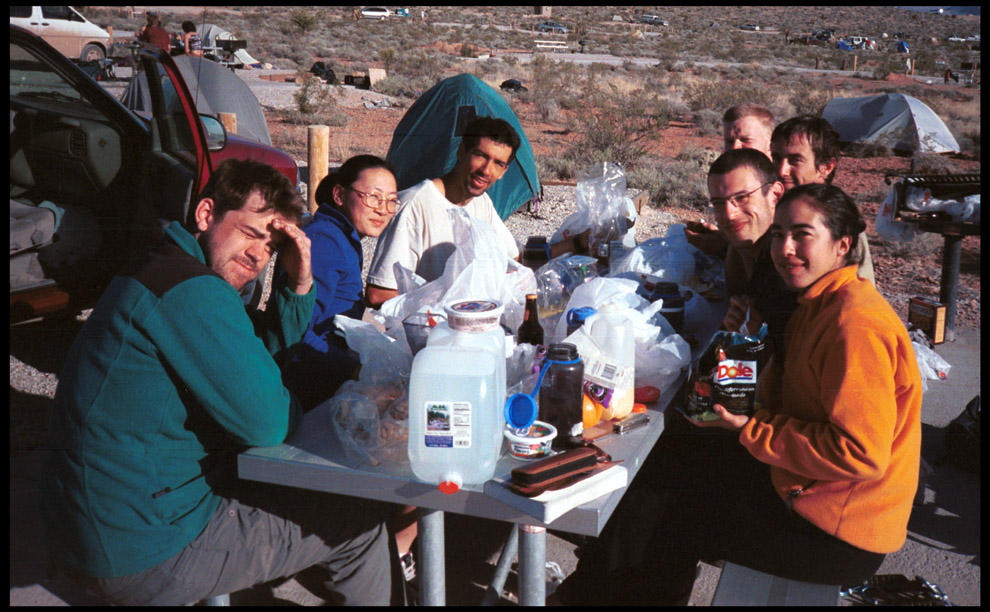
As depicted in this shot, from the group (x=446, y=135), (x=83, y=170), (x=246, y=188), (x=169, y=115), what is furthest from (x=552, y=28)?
(x=246, y=188)

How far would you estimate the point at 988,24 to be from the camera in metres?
2.56

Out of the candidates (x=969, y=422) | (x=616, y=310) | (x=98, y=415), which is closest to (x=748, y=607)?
(x=616, y=310)

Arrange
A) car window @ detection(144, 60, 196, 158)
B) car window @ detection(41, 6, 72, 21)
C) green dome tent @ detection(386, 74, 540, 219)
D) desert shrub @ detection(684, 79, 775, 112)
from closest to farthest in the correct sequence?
car window @ detection(144, 60, 196, 158), green dome tent @ detection(386, 74, 540, 219), car window @ detection(41, 6, 72, 21), desert shrub @ detection(684, 79, 775, 112)

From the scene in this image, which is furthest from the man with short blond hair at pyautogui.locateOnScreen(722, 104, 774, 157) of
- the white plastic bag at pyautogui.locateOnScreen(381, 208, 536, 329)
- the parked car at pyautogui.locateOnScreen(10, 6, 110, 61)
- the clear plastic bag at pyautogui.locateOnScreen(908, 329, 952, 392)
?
the parked car at pyautogui.locateOnScreen(10, 6, 110, 61)

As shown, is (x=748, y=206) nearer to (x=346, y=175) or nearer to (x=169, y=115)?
(x=346, y=175)

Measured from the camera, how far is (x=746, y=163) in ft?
9.12

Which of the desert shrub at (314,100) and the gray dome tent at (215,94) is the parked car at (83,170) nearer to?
the gray dome tent at (215,94)

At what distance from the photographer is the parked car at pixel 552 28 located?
140ft

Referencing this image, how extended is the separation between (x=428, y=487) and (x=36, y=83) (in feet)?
13.6

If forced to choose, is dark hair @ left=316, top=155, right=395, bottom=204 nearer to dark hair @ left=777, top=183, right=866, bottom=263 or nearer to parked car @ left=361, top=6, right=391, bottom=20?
dark hair @ left=777, top=183, right=866, bottom=263

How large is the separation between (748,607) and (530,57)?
3081 centimetres

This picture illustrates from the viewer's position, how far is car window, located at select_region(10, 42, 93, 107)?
4.19m

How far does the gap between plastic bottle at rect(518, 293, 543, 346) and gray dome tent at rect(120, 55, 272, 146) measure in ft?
17.9

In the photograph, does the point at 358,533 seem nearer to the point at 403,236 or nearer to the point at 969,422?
the point at 403,236
